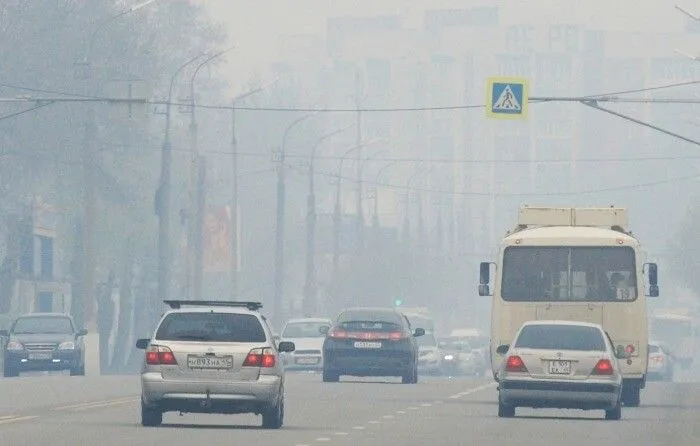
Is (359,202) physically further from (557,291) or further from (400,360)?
(557,291)

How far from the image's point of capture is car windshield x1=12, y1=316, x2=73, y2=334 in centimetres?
5422

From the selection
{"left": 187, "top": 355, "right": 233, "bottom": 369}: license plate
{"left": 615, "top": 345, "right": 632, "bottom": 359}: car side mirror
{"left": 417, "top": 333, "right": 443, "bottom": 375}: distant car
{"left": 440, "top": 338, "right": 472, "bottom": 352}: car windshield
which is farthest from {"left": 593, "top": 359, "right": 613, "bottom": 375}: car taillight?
{"left": 440, "top": 338, "right": 472, "bottom": 352}: car windshield

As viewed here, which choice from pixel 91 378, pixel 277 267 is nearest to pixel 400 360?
pixel 91 378

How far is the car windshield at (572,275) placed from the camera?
121 feet

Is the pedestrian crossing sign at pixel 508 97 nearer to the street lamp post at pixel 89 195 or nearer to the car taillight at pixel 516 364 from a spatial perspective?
the street lamp post at pixel 89 195

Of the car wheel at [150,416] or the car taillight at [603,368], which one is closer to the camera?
the car wheel at [150,416]

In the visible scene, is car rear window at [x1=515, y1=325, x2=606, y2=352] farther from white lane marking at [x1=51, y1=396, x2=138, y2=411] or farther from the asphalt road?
white lane marking at [x1=51, y1=396, x2=138, y2=411]

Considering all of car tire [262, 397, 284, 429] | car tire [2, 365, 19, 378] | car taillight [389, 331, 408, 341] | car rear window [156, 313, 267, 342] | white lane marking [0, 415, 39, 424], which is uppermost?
car rear window [156, 313, 267, 342]

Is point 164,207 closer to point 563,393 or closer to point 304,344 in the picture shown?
point 304,344

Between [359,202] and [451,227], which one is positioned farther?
[451,227]

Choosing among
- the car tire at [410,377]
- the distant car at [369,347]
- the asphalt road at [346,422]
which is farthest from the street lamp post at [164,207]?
the asphalt road at [346,422]

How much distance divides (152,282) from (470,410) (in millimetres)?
58519

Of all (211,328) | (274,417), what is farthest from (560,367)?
(211,328)

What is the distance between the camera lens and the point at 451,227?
15062 cm
